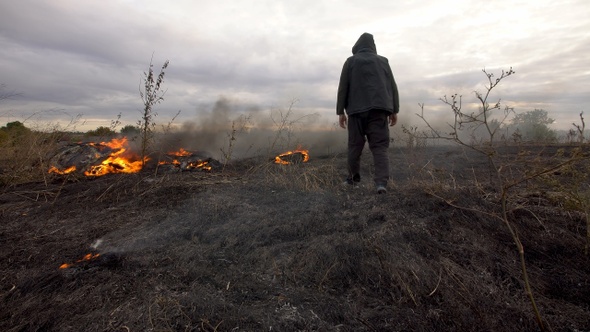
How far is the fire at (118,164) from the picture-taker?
5.82 m

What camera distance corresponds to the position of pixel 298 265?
88.2 inches

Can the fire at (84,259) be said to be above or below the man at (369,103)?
below

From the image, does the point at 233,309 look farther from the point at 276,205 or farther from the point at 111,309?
the point at 276,205

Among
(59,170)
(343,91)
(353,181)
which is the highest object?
(343,91)

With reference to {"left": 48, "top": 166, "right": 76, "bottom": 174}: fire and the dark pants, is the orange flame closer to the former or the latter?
{"left": 48, "top": 166, "right": 76, "bottom": 174}: fire

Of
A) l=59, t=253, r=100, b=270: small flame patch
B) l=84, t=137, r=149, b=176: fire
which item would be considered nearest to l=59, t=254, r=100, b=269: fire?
l=59, t=253, r=100, b=270: small flame patch

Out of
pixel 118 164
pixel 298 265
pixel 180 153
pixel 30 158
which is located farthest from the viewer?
pixel 180 153

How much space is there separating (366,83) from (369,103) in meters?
0.29

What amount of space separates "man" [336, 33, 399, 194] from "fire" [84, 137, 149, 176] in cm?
409

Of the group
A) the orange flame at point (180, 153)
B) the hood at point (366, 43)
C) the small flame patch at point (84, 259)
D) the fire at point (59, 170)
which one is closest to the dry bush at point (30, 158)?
the fire at point (59, 170)

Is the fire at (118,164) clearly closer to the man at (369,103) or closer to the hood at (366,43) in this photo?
the man at (369,103)

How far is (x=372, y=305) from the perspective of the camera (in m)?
1.84

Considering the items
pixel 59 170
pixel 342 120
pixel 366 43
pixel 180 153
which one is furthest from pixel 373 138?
pixel 59 170

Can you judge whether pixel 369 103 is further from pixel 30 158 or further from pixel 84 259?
pixel 30 158
